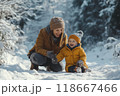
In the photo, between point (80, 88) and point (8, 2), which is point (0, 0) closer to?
point (8, 2)

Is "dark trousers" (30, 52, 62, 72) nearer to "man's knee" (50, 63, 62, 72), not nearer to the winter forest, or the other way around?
"man's knee" (50, 63, 62, 72)

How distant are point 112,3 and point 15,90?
9.38m

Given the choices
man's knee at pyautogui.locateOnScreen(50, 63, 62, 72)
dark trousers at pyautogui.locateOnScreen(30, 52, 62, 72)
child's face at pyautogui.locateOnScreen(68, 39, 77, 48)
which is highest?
child's face at pyautogui.locateOnScreen(68, 39, 77, 48)

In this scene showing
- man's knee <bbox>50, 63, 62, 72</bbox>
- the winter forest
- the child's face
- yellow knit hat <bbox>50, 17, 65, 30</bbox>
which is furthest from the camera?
man's knee <bbox>50, 63, 62, 72</bbox>

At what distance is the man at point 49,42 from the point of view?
4.33 metres

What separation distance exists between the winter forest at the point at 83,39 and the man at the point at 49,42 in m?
0.33

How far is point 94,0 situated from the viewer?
14734mm

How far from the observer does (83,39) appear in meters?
17.5

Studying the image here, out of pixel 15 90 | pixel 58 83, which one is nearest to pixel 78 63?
pixel 58 83

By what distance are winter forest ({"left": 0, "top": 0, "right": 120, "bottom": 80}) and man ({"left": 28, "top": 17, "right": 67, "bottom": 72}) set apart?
0.33m

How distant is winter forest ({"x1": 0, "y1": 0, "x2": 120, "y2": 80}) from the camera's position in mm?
3594

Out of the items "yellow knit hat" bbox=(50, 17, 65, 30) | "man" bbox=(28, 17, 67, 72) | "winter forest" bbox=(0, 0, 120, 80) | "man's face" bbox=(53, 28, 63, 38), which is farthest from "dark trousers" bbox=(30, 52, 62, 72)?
"yellow knit hat" bbox=(50, 17, 65, 30)

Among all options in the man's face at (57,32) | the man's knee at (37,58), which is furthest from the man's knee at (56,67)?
the man's face at (57,32)

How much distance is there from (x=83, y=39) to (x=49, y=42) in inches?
522
